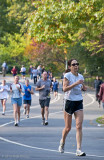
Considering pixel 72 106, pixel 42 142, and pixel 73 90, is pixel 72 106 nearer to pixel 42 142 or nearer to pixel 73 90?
pixel 73 90

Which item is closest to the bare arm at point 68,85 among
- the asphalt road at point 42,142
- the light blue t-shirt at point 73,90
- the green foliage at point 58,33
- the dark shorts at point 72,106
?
the light blue t-shirt at point 73,90

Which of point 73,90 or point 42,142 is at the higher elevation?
point 73,90

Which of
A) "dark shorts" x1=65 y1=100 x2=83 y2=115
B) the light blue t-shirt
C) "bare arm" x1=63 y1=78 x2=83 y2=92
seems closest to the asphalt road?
"dark shorts" x1=65 y1=100 x2=83 y2=115

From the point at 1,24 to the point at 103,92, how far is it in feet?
115

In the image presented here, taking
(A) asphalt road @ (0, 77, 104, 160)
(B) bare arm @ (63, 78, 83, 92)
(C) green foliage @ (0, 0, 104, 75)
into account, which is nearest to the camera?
(B) bare arm @ (63, 78, 83, 92)

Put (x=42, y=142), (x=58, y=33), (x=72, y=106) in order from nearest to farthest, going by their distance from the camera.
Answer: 1. (x=72, y=106)
2. (x=42, y=142)
3. (x=58, y=33)

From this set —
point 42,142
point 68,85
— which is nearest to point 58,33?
point 42,142

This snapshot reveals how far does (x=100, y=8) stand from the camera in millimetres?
23359

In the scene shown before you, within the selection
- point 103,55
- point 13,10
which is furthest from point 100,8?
point 13,10

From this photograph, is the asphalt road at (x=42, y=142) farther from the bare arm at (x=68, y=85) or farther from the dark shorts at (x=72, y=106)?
the bare arm at (x=68, y=85)

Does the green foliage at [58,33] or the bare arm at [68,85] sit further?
the green foliage at [58,33]

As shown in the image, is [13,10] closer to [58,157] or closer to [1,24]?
[1,24]

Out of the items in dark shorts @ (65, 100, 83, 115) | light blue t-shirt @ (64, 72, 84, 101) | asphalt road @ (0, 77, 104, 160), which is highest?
light blue t-shirt @ (64, 72, 84, 101)

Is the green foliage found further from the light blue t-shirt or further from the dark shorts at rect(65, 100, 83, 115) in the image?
the dark shorts at rect(65, 100, 83, 115)
